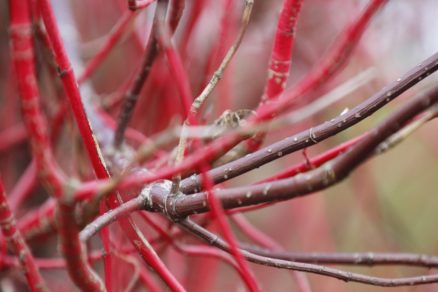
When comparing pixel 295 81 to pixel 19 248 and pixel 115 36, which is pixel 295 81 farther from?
pixel 19 248

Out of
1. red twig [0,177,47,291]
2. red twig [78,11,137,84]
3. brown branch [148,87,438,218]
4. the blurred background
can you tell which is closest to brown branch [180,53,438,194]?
brown branch [148,87,438,218]

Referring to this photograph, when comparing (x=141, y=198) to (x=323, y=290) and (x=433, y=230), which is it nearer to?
(x=323, y=290)

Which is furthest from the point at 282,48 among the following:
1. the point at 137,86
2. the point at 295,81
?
the point at 295,81

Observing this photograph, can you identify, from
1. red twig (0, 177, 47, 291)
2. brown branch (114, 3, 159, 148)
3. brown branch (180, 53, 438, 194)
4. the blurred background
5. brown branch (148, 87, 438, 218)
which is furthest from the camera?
the blurred background

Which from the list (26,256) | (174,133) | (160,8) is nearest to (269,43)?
(160,8)

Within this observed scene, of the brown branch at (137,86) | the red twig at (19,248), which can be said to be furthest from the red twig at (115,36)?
the red twig at (19,248)

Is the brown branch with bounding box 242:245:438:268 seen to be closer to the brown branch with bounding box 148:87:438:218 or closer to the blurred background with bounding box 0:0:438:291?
the brown branch with bounding box 148:87:438:218

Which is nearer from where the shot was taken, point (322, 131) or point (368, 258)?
point (322, 131)

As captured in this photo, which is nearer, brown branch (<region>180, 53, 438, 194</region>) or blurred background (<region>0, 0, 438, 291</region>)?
brown branch (<region>180, 53, 438, 194</region>)

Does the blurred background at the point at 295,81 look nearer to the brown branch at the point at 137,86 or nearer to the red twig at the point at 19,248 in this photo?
the brown branch at the point at 137,86
